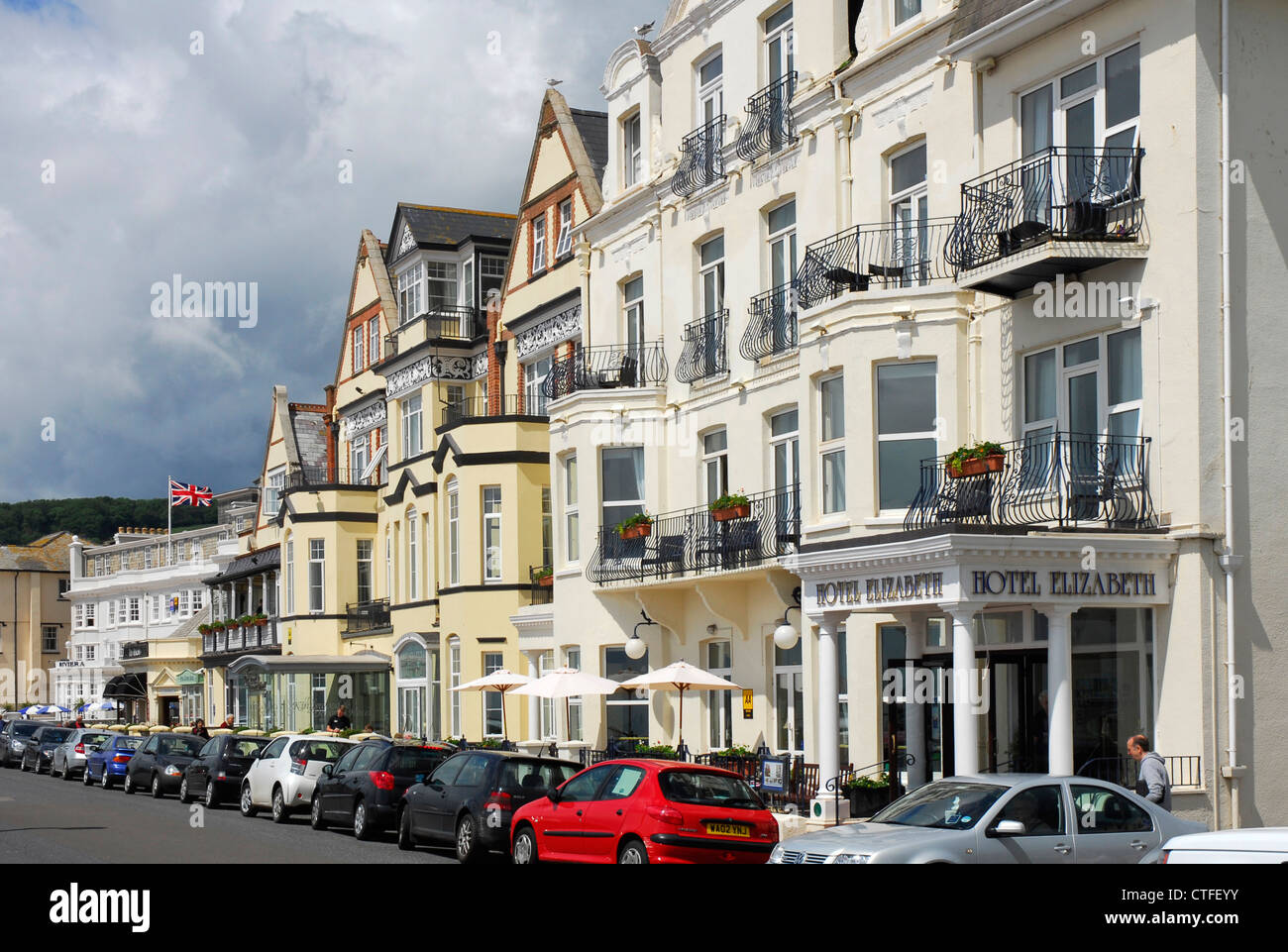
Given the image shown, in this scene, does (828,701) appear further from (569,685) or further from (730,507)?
(569,685)

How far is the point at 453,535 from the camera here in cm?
3956

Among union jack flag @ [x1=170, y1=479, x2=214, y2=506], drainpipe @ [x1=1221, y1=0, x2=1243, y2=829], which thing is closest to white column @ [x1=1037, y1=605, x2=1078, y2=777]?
drainpipe @ [x1=1221, y1=0, x2=1243, y2=829]

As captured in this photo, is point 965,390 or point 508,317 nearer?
point 965,390

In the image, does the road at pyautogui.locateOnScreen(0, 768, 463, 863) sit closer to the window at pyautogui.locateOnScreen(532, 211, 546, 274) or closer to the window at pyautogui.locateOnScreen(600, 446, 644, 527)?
the window at pyautogui.locateOnScreen(600, 446, 644, 527)

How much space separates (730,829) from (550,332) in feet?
70.7

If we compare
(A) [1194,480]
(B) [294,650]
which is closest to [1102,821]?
(A) [1194,480]

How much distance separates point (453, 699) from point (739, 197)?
55.9 ft

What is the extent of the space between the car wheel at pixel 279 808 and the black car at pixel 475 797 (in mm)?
5744

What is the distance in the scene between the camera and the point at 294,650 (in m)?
50.8

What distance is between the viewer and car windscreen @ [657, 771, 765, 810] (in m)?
16.8

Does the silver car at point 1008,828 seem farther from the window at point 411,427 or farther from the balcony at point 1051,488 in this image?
the window at point 411,427

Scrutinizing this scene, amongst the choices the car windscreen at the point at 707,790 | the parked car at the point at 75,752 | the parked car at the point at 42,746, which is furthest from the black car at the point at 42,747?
the car windscreen at the point at 707,790
